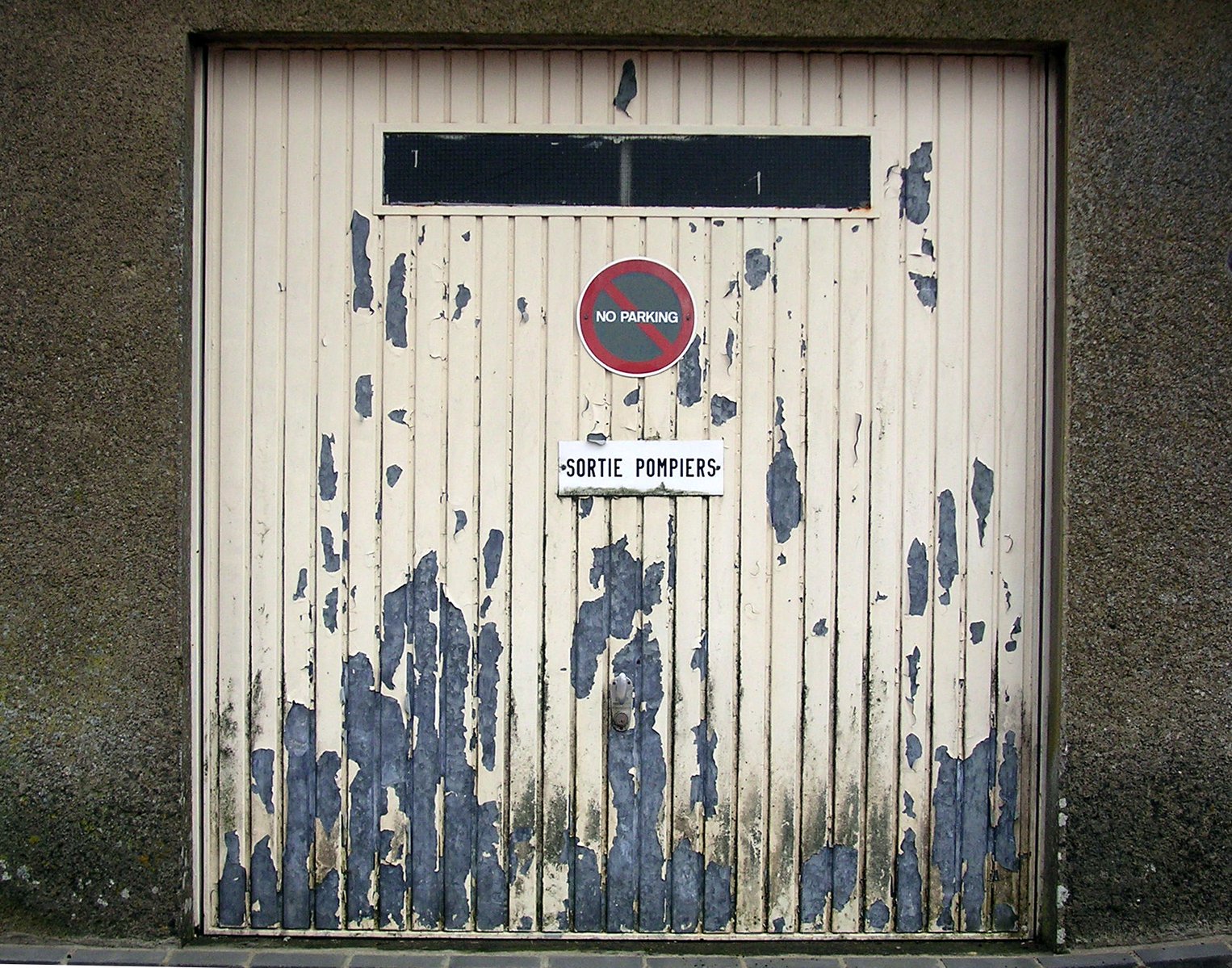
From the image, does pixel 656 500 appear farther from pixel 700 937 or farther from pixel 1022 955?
pixel 1022 955

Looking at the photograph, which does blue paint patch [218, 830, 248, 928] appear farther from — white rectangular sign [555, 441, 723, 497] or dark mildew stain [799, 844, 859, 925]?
dark mildew stain [799, 844, 859, 925]

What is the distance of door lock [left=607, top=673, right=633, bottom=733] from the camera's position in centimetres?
301

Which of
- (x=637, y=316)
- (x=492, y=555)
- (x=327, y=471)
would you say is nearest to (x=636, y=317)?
(x=637, y=316)

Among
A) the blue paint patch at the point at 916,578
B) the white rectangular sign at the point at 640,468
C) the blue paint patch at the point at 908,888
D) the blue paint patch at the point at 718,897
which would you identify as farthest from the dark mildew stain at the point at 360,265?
the blue paint patch at the point at 908,888

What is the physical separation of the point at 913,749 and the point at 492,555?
4.96ft

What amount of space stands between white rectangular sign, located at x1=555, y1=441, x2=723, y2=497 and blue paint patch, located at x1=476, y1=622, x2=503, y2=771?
0.53 m

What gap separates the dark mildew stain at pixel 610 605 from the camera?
3.04m

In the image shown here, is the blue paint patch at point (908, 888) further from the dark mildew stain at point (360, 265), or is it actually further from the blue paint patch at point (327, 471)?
the dark mildew stain at point (360, 265)

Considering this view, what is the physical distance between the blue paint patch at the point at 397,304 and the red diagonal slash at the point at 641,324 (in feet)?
2.13

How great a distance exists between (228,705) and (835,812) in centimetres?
201

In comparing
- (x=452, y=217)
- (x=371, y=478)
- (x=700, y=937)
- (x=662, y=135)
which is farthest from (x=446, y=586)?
(x=662, y=135)

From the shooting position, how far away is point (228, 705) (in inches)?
120

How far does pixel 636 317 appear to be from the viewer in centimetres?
301

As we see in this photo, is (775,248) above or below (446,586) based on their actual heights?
above
